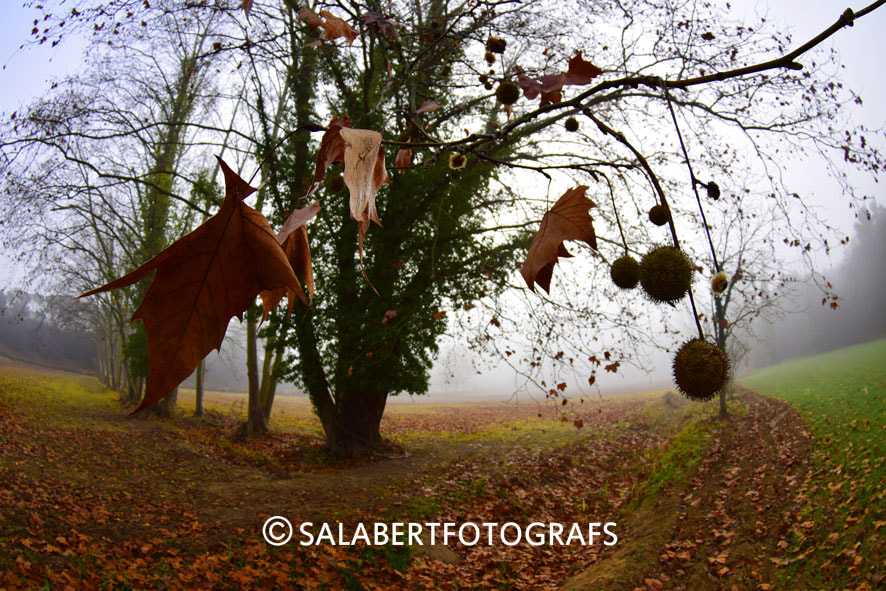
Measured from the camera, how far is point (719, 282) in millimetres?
1040

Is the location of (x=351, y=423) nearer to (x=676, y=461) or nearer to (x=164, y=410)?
(x=676, y=461)

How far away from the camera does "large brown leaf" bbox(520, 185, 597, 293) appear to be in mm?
674

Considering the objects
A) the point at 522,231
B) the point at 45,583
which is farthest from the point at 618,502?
the point at 45,583

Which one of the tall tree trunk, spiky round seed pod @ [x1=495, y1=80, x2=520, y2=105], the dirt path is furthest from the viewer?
the tall tree trunk

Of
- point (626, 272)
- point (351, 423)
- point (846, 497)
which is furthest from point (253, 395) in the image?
point (626, 272)

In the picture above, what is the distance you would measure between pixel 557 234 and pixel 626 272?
1.14 feet

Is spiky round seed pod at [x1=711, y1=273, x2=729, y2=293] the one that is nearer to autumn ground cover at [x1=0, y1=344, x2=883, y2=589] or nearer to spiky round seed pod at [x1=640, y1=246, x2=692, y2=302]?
spiky round seed pod at [x1=640, y1=246, x2=692, y2=302]

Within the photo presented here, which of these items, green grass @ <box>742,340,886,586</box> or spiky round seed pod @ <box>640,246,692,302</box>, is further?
green grass @ <box>742,340,886,586</box>

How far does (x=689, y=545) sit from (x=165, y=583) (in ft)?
19.6

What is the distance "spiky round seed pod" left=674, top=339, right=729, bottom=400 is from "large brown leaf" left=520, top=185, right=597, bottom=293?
1.32 ft

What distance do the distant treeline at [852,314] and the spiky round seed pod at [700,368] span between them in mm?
31853

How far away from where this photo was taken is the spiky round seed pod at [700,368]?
2.95 ft

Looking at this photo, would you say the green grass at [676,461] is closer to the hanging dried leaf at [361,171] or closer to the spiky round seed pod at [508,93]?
the spiky round seed pod at [508,93]

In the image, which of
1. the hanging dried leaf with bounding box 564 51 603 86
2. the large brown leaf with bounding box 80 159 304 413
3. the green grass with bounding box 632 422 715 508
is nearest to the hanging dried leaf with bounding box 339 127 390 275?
the large brown leaf with bounding box 80 159 304 413
